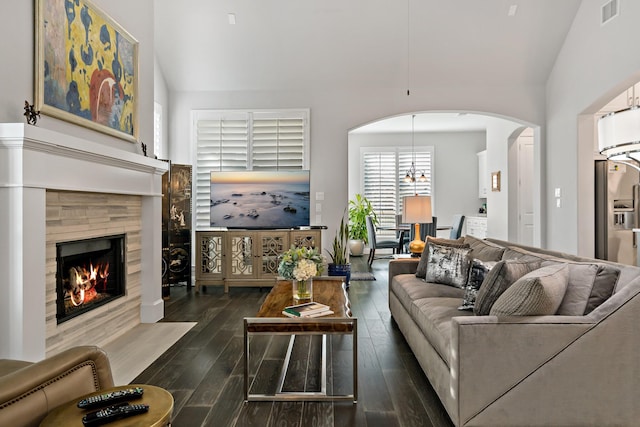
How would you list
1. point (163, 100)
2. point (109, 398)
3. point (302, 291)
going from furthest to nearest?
1. point (163, 100)
2. point (302, 291)
3. point (109, 398)

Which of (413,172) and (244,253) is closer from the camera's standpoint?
(244,253)

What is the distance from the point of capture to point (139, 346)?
3461 millimetres

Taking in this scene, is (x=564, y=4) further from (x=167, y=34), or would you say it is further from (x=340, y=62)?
(x=167, y=34)

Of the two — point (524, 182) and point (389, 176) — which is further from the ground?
point (389, 176)

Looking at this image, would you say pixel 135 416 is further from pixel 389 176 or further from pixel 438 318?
pixel 389 176


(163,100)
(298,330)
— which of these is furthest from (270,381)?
(163,100)

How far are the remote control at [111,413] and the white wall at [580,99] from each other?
4918 mm

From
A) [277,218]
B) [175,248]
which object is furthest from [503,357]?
[175,248]

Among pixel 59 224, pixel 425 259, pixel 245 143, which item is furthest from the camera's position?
pixel 245 143

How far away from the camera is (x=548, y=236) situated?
594cm

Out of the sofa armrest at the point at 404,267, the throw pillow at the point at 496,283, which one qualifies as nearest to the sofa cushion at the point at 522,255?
the throw pillow at the point at 496,283

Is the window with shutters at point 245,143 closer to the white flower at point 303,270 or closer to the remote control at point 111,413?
the white flower at point 303,270

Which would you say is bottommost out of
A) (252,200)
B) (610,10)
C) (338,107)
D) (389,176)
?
(252,200)

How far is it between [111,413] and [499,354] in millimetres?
1633
